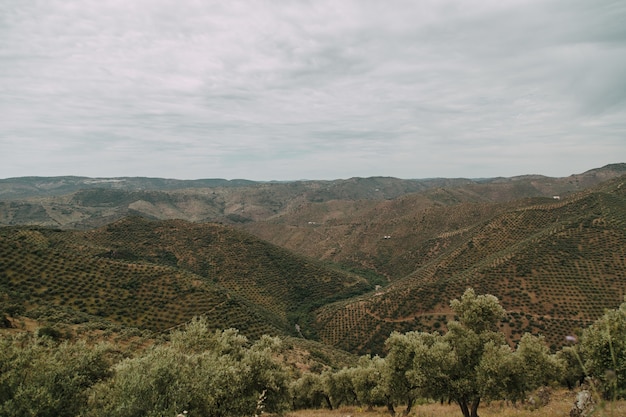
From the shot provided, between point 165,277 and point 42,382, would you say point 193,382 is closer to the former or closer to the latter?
point 42,382

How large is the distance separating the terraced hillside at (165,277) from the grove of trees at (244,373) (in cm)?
4284

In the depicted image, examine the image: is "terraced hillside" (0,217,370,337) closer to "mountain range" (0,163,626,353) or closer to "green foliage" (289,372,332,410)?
"mountain range" (0,163,626,353)

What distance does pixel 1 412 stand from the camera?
18031mm

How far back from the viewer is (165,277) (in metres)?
98.1

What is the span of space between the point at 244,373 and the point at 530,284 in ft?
323

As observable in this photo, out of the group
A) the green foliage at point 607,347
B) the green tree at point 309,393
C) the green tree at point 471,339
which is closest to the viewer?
the green foliage at point 607,347

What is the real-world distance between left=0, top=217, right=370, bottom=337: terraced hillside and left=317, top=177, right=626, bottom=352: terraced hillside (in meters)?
24.7

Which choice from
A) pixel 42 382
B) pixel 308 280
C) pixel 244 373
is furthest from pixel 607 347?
pixel 308 280

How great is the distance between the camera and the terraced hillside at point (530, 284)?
85000 mm

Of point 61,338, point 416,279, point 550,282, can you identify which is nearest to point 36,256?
point 61,338

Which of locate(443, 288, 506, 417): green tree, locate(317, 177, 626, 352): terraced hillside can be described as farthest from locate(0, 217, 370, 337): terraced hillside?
locate(443, 288, 506, 417): green tree

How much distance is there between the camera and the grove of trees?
1980cm

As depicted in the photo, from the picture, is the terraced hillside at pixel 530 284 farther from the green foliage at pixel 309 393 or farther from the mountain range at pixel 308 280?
the green foliage at pixel 309 393

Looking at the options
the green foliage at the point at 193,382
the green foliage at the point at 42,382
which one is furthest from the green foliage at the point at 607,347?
the green foliage at the point at 42,382
